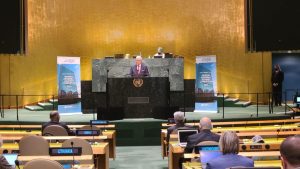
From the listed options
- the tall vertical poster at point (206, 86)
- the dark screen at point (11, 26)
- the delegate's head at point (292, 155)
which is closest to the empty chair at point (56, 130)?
the dark screen at point (11, 26)

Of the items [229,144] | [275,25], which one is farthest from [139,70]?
[229,144]

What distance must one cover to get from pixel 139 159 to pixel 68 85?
5.69 metres

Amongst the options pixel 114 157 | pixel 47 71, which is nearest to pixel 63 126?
pixel 114 157

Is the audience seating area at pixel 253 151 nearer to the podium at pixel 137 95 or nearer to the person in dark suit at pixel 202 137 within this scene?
the person in dark suit at pixel 202 137

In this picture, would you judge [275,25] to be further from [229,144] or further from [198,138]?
[229,144]

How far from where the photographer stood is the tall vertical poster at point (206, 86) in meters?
15.9

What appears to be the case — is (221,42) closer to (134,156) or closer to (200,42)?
(200,42)

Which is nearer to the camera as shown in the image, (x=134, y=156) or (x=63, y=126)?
(x=63, y=126)

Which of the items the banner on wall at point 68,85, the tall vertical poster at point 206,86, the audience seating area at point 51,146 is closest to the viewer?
the audience seating area at point 51,146

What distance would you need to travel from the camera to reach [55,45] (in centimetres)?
1914

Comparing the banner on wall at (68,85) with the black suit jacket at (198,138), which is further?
the banner on wall at (68,85)

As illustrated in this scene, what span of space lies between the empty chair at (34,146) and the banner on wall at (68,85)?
8250 millimetres

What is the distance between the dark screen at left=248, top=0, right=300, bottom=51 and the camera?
543 inches

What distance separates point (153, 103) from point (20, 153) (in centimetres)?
746
